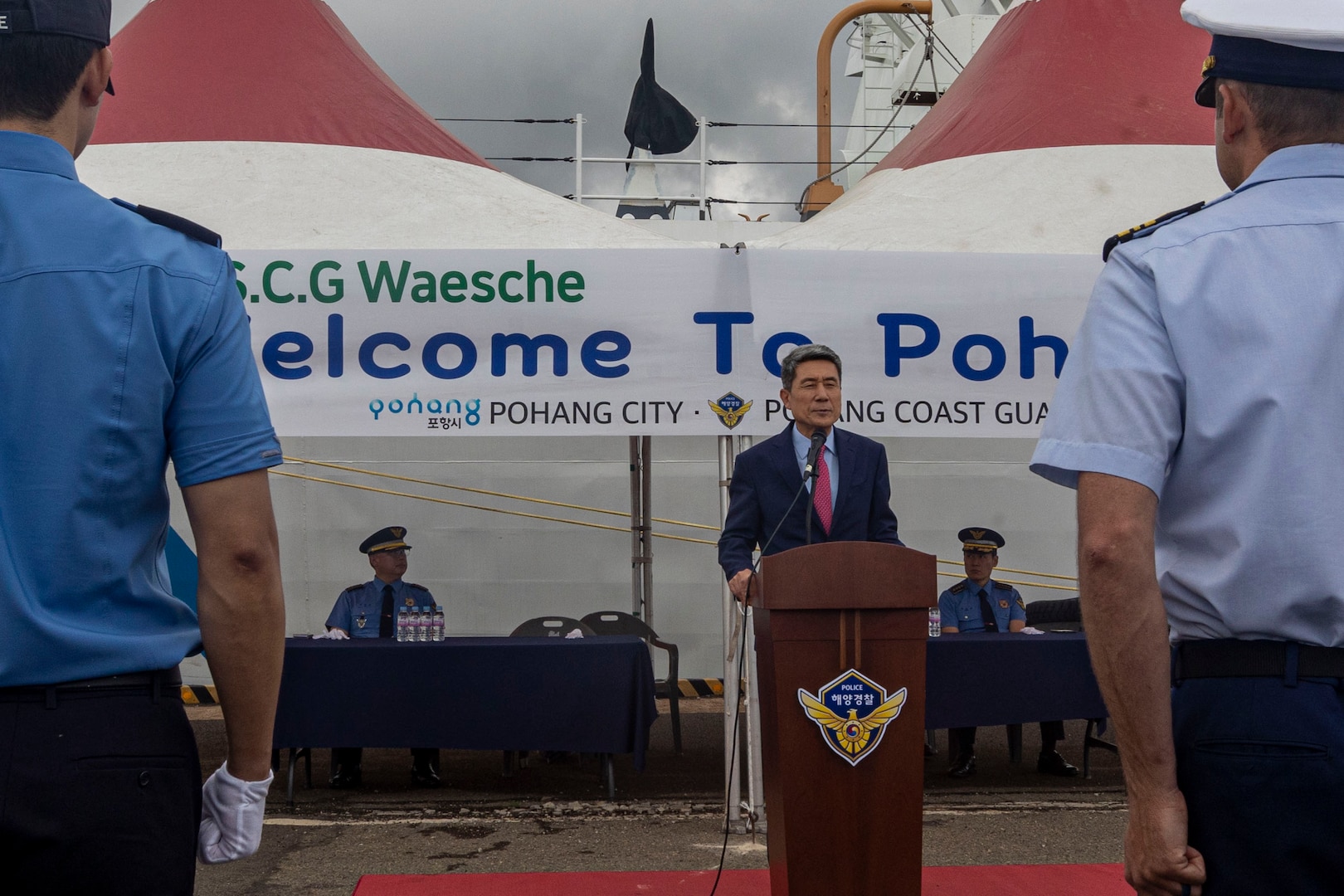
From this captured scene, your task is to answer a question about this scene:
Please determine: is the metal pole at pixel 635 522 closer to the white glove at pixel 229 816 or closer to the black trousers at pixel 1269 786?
the white glove at pixel 229 816

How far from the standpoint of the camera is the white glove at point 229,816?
4.68 ft

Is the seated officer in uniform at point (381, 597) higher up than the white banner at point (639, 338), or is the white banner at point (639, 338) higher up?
the white banner at point (639, 338)

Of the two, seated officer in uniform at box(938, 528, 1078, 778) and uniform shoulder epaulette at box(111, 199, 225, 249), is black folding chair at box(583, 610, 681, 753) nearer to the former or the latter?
seated officer in uniform at box(938, 528, 1078, 778)

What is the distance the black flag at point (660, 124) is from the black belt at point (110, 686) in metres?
12.5

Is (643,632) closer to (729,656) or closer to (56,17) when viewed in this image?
(729,656)

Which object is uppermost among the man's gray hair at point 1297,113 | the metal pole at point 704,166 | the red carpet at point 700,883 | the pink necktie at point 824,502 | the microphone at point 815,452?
the metal pole at point 704,166

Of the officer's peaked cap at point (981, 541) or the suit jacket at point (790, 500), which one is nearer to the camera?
the suit jacket at point (790, 500)

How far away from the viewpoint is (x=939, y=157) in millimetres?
5727

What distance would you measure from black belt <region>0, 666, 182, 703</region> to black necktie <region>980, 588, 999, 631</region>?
20.5 ft

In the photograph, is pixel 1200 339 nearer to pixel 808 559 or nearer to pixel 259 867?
pixel 808 559

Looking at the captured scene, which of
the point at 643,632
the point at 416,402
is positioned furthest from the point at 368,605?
the point at 416,402

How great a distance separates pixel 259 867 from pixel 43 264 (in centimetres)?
390

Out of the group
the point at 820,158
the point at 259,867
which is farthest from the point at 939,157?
the point at 820,158

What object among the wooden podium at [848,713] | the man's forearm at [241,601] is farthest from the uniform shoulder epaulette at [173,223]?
the wooden podium at [848,713]
